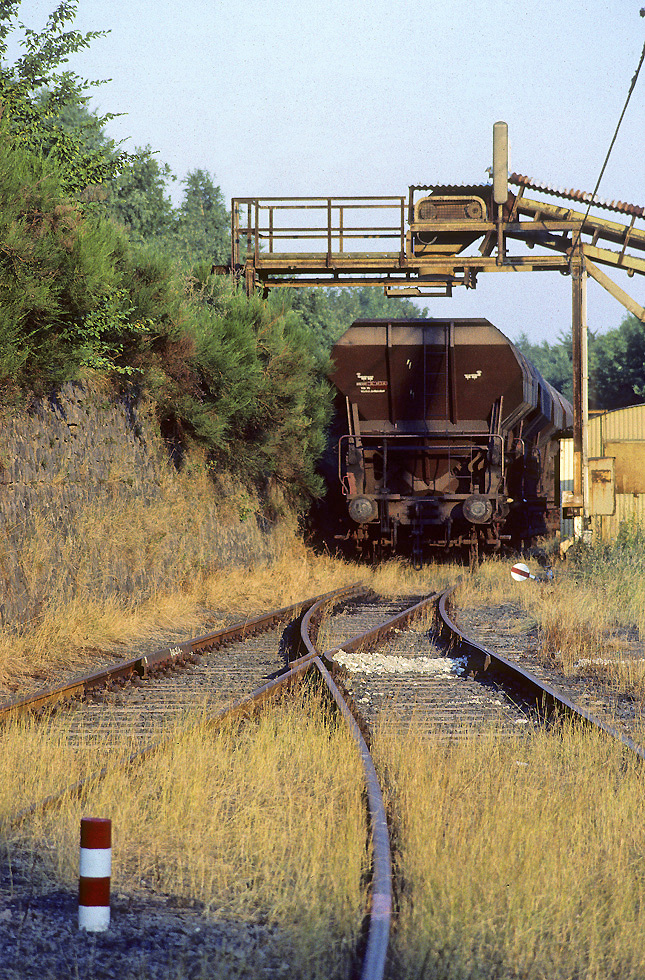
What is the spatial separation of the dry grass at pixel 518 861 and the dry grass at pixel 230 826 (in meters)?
0.24

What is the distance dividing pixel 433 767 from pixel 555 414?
1943 centimetres

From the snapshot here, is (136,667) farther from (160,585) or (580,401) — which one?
(580,401)

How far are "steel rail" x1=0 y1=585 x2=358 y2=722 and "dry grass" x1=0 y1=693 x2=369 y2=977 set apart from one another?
0.91m

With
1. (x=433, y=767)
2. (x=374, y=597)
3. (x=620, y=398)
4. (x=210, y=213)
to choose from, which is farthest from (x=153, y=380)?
(x=210, y=213)

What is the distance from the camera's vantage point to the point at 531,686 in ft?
25.4

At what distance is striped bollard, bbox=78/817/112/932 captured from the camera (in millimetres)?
3209

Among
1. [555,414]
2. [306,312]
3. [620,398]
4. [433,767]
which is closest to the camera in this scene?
[433,767]

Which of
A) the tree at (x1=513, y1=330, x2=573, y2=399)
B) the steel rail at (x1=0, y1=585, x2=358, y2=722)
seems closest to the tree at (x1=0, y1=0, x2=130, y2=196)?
the steel rail at (x1=0, y1=585, x2=358, y2=722)

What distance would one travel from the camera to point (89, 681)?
25.4 ft

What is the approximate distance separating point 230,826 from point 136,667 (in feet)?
14.6

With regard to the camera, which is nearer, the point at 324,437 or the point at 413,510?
the point at 413,510

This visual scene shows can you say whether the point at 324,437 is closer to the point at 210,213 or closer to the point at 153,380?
the point at 153,380

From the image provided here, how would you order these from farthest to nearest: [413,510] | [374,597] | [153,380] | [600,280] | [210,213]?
1. [210,213]
2. [600,280]
3. [413,510]
4. [374,597]
5. [153,380]

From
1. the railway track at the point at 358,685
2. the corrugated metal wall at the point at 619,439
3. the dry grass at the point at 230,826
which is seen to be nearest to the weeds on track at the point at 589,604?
the railway track at the point at 358,685
